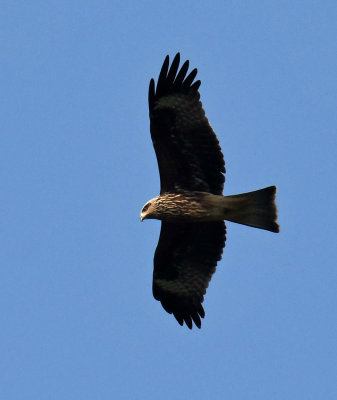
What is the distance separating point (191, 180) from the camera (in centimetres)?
1486

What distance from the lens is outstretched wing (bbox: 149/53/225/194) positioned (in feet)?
47.8

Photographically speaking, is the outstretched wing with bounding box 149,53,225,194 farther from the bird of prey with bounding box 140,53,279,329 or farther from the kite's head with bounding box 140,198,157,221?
the kite's head with bounding box 140,198,157,221

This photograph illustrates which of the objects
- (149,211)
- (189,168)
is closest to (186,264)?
(149,211)

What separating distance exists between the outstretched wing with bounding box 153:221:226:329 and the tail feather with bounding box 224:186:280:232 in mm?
730

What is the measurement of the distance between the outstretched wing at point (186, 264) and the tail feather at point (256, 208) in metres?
0.73

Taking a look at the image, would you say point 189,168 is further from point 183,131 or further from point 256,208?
point 256,208

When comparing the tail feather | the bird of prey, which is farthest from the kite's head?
the tail feather

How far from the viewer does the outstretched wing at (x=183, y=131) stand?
47.8 feet

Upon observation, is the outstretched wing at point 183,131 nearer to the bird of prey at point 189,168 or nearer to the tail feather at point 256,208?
the bird of prey at point 189,168

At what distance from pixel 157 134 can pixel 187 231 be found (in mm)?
1588

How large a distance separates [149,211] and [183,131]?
3.98ft

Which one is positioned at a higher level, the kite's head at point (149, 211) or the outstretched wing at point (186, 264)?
the kite's head at point (149, 211)

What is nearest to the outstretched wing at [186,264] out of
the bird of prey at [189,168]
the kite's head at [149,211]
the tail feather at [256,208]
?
the bird of prey at [189,168]

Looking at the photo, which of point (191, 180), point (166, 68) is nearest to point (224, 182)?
point (191, 180)
